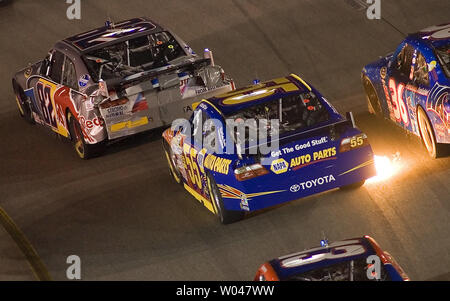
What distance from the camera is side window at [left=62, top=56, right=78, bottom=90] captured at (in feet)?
59.0

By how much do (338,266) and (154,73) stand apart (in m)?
7.59

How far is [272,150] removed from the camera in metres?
13.8

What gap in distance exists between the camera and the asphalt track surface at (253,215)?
13.6 m

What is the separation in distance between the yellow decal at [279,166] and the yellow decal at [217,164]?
500mm

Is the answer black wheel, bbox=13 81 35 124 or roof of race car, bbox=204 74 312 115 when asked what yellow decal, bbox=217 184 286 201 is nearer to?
roof of race car, bbox=204 74 312 115

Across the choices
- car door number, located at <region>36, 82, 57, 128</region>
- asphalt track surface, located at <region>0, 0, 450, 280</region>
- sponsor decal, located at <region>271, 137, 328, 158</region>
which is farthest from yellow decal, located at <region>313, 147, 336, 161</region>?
car door number, located at <region>36, 82, 57, 128</region>

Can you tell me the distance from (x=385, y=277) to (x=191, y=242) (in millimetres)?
4410

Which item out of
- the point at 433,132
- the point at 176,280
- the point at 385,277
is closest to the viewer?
the point at 385,277

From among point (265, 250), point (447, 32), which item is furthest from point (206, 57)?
point (265, 250)

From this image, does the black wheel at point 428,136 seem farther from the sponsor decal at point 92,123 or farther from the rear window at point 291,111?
the sponsor decal at point 92,123

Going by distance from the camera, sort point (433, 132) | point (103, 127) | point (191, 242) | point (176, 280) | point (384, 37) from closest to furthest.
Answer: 1. point (176, 280)
2. point (191, 242)
3. point (433, 132)
4. point (103, 127)
5. point (384, 37)
